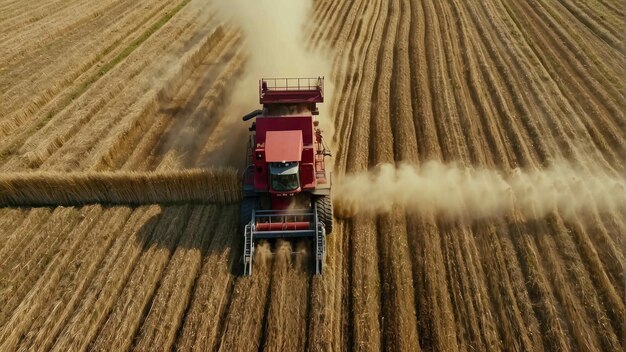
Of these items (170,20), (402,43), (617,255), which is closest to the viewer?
(617,255)

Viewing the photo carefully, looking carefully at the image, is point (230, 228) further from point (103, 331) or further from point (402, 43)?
point (402, 43)

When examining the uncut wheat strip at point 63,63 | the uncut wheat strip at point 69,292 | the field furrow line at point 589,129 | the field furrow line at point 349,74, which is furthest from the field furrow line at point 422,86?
the uncut wheat strip at point 63,63

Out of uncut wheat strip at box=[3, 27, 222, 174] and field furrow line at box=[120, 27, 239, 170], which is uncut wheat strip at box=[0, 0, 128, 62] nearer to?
uncut wheat strip at box=[3, 27, 222, 174]

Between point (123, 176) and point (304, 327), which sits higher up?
point (123, 176)

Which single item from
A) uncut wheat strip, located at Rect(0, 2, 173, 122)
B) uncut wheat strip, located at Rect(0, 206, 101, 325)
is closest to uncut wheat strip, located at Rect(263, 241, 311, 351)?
uncut wheat strip, located at Rect(0, 206, 101, 325)

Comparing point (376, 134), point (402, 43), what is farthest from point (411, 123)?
point (402, 43)

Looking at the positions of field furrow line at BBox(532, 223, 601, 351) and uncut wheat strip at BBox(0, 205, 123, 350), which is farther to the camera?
uncut wheat strip at BBox(0, 205, 123, 350)
